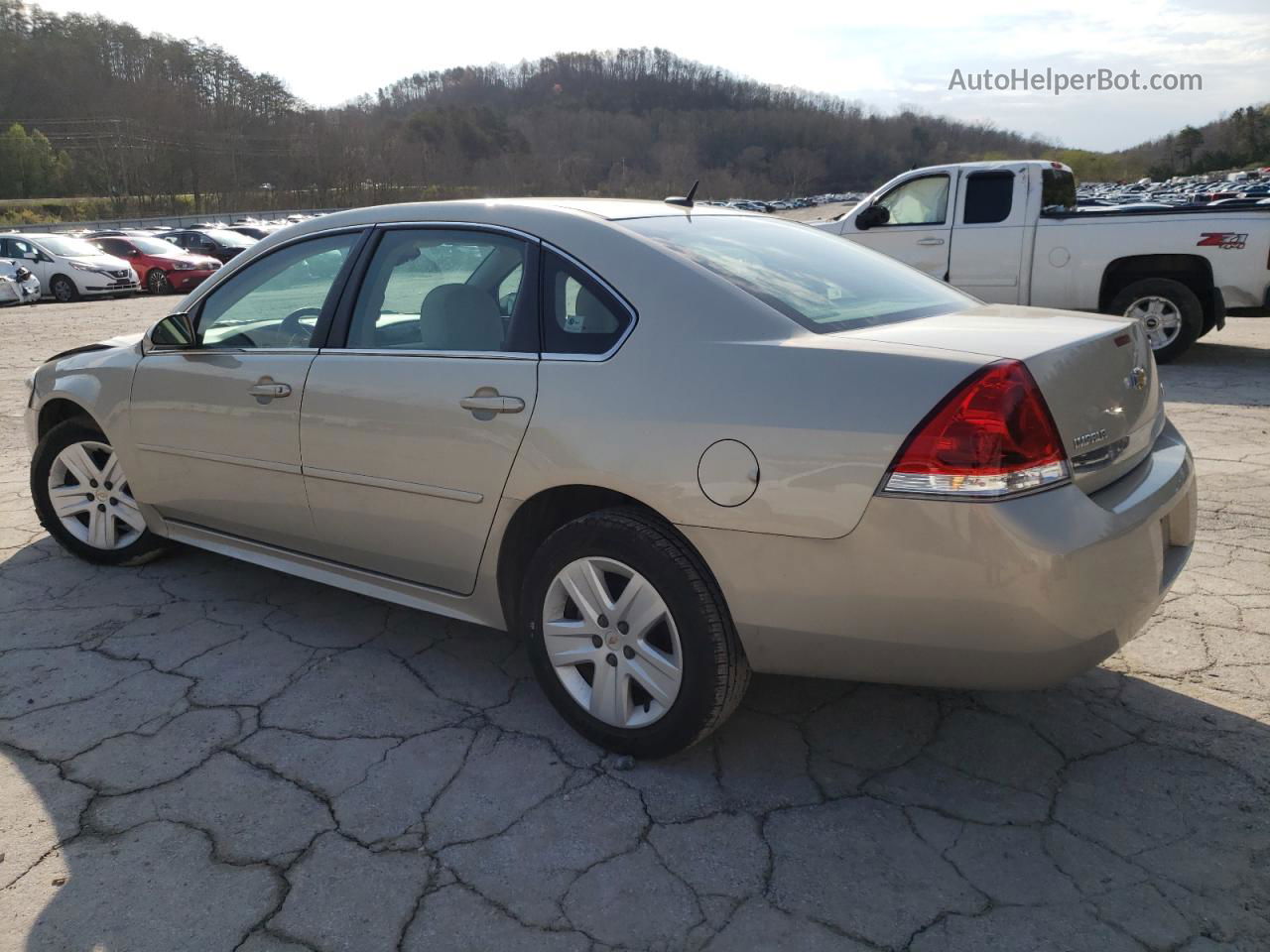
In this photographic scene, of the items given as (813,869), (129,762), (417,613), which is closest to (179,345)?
(417,613)

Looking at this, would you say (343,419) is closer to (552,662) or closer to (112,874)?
(552,662)

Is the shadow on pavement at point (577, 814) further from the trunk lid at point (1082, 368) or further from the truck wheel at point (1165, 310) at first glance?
the truck wheel at point (1165, 310)

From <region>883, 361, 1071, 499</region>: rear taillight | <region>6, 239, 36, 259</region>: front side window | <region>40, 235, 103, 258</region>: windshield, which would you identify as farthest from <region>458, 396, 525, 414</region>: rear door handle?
<region>6, 239, 36, 259</region>: front side window

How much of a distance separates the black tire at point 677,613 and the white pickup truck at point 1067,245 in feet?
25.7

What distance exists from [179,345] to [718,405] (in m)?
2.40

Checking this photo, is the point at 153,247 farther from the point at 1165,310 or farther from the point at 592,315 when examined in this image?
the point at 592,315

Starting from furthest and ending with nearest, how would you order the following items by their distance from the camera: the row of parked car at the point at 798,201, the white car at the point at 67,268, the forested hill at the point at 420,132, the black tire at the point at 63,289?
the forested hill at the point at 420,132
the row of parked car at the point at 798,201
the black tire at the point at 63,289
the white car at the point at 67,268

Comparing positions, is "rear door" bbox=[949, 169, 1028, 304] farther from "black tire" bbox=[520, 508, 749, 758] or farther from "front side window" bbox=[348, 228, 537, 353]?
"black tire" bbox=[520, 508, 749, 758]

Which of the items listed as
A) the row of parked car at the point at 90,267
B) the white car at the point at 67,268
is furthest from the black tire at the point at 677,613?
the white car at the point at 67,268

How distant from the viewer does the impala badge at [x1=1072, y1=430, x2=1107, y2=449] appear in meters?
2.28

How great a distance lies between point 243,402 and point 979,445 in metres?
2.54

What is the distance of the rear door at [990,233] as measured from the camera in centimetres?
960

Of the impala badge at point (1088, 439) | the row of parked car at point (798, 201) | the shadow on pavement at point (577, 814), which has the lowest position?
the shadow on pavement at point (577, 814)

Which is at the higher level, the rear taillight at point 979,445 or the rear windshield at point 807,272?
the rear windshield at point 807,272
